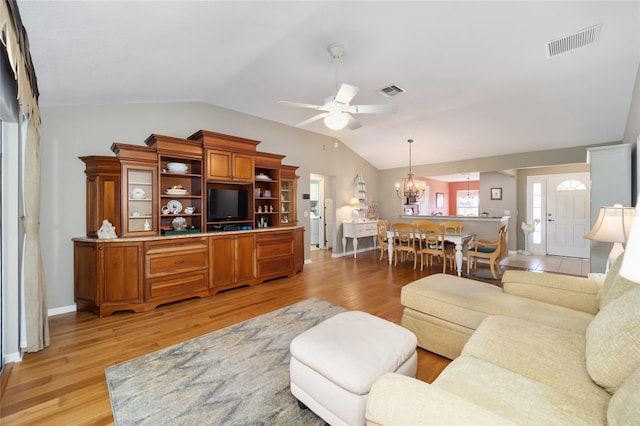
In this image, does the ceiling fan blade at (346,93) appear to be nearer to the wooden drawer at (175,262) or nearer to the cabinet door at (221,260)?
the cabinet door at (221,260)

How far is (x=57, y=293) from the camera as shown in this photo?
3.38 meters

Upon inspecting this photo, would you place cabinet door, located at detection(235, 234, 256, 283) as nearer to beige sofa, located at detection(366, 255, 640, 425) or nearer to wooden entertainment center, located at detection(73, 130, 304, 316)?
wooden entertainment center, located at detection(73, 130, 304, 316)

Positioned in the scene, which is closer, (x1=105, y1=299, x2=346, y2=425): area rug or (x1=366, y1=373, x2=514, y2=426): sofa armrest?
(x1=366, y1=373, x2=514, y2=426): sofa armrest

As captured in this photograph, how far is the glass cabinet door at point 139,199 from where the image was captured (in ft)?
11.6

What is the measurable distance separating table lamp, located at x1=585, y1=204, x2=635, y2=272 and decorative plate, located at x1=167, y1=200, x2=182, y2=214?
5062 millimetres

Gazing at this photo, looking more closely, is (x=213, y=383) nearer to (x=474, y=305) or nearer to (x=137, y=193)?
(x=474, y=305)

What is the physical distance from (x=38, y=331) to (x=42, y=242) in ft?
4.69

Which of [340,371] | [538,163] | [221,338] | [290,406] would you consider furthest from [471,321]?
[538,163]

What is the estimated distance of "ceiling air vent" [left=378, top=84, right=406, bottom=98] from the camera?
13.2 ft

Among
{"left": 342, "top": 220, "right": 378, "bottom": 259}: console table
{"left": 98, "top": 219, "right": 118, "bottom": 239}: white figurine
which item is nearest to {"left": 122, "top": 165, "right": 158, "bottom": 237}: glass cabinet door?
{"left": 98, "top": 219, "right": 118, "bottom": 239}: white figurine

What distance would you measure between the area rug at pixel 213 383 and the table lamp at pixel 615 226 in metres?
2.92

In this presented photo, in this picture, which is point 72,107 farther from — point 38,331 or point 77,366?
point 77,366

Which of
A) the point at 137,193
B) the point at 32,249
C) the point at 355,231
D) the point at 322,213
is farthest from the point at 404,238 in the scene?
the point at 32,249

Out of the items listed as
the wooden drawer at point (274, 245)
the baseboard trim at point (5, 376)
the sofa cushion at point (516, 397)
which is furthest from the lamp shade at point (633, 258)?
the wooden drawer at point (274, 245)
